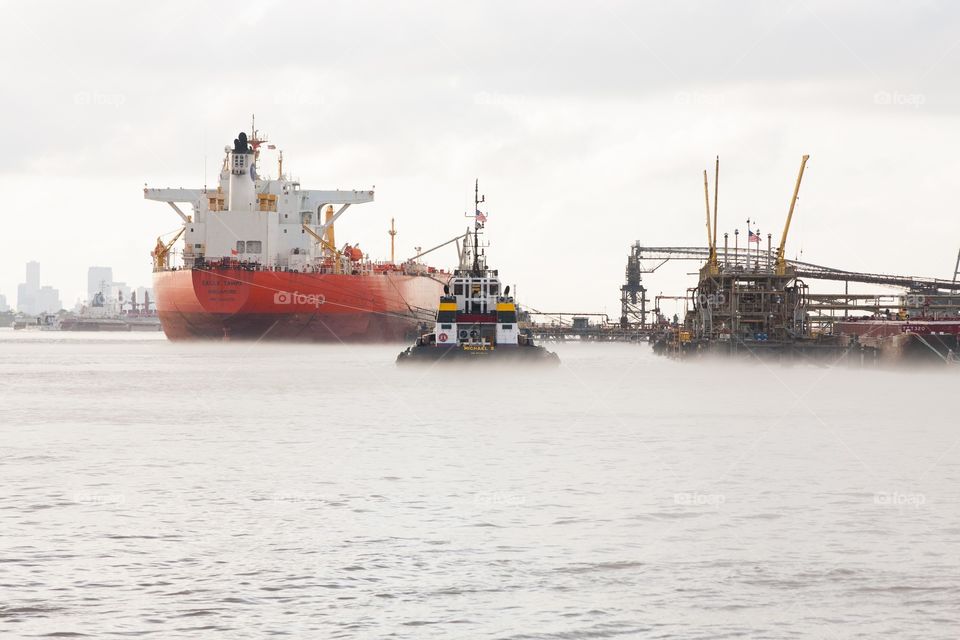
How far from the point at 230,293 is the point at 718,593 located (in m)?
103

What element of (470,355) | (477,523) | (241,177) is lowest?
(477,523)

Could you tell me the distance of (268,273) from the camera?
11881cm

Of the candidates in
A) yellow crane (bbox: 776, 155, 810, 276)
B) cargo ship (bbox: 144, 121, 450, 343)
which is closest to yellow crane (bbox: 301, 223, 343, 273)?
cargo ship (bbox: 144, 121, 450, 343)

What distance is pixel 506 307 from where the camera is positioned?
85438 mm

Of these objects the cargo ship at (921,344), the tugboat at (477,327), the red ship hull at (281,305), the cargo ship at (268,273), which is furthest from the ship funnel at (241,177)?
the cargo ship at (921,344)

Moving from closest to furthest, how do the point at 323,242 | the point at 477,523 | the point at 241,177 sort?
1. the point at 477,523
2. the point at 241,177
3. the point at 323,242

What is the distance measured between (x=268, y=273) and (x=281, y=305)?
3.92m

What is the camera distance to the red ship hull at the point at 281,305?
118125 millimetres

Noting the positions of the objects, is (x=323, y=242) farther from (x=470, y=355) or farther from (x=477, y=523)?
(x=477, y=523)

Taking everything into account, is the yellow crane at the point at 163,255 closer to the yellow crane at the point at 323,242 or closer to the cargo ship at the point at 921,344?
the yellow crane at the point at 323,242

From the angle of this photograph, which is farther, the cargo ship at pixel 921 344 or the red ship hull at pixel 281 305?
the red ship hull at pixel 281 305

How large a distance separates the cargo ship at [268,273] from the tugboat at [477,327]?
36388 mm

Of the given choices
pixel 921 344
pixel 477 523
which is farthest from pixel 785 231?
pixel 477 523

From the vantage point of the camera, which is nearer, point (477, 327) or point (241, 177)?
point (477, 327)
